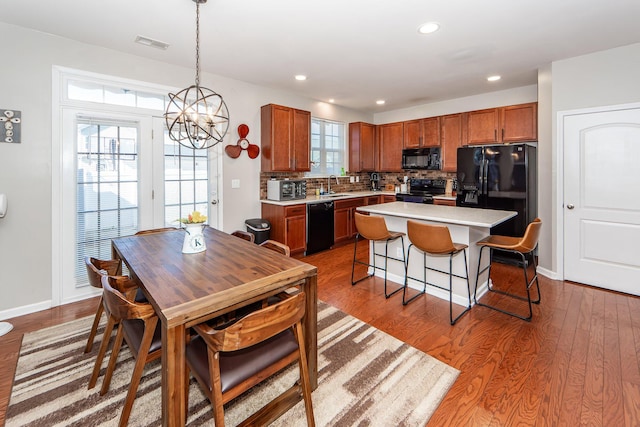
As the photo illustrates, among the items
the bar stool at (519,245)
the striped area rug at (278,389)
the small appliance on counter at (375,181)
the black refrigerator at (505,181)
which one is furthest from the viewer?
the small appliance on counter at (375,181)

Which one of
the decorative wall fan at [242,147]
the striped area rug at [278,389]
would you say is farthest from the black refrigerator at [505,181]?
the decorative wall fan at [242,147]

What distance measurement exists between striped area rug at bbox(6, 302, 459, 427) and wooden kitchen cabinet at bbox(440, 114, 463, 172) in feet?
12.8

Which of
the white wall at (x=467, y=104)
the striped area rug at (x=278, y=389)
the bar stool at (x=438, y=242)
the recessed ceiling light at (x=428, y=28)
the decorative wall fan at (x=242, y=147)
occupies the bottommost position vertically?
the striped area rug at (x=278, y=389)

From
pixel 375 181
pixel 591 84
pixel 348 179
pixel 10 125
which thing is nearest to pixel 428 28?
pixel 591 84

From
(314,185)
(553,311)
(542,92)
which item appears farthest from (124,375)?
(542,92)

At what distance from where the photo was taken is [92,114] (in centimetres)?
314

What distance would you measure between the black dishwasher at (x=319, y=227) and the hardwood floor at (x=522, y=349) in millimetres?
1327

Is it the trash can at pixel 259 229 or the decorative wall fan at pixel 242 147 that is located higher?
the decorative wall fan at pixel 242 147

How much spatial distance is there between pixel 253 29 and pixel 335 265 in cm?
302

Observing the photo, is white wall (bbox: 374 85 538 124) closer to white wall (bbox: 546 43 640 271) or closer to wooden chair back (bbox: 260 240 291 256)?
white wall (bbox: 546 43 640 271)

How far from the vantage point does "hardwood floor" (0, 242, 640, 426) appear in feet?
5.58

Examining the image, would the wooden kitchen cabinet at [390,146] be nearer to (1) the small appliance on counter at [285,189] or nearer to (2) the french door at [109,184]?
(1) the small appliance on counter at [285,189]

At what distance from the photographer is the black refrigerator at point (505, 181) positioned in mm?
4082

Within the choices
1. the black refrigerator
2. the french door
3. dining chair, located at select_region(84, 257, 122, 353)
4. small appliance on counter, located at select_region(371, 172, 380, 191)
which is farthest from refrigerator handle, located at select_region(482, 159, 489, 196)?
dining chair, located at select_region(84, 257, 122, 353)
